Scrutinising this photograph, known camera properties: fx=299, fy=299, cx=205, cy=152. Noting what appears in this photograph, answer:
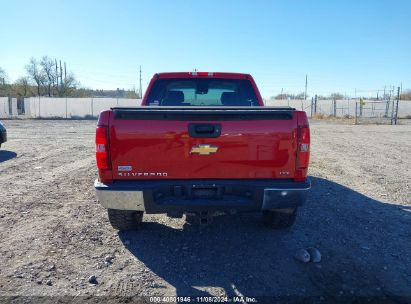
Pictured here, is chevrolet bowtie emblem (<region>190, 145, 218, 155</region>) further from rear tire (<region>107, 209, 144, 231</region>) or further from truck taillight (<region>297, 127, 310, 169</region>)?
rear tire (<region>107, 209, 144, 231</region>)

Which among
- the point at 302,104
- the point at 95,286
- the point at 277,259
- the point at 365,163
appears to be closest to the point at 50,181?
the point at 95,286

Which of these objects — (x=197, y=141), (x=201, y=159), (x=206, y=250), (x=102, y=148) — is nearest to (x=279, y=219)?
(x=206, y=250)

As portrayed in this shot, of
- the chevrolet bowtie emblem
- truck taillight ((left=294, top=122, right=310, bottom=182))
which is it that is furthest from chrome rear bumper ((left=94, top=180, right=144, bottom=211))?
truck taillight ((left=294, top=122, right=310, bottom=182))

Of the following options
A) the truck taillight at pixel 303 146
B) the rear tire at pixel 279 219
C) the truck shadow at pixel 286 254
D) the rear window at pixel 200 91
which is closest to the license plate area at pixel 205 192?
the truck shadow at pixel 286 254

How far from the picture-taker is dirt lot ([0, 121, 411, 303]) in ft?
9.29

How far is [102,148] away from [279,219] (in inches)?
94.0

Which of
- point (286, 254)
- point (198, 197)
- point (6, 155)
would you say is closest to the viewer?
point (198, 197)

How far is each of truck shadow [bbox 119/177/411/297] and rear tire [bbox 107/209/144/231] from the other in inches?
4.7

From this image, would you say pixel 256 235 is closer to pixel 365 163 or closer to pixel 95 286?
pixel 95 286

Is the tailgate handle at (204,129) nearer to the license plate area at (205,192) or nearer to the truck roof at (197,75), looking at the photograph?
the license plate area at (205,192)

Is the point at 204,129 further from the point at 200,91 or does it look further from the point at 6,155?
the point at 6,155

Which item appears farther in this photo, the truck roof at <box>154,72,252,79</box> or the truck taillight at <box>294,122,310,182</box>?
the truck roof at <box>154,72,252,79</box>

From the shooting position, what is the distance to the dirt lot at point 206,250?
283cm

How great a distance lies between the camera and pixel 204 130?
297cm
